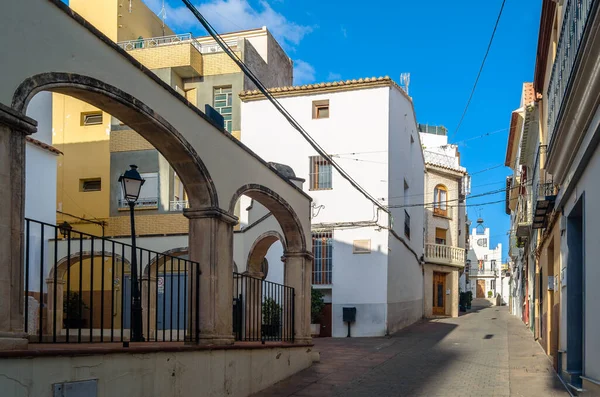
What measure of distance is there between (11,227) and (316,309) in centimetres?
1667

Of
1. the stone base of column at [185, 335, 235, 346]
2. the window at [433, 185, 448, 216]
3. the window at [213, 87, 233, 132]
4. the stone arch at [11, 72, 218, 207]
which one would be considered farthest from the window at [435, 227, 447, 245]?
the stone arch at [11, 72, 218, 207]

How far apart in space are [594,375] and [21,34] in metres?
6.66

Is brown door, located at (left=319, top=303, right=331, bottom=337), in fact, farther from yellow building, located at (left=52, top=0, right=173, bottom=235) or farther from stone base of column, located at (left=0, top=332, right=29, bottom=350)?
stone base of column, located at (left=0, top=332, right=29, bottom=350)

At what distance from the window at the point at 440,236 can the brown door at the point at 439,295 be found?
2.47 meters

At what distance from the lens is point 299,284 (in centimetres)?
1239

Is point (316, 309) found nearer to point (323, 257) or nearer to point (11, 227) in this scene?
point (323, 257)

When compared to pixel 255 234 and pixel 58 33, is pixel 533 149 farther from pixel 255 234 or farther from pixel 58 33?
pixel 58 33

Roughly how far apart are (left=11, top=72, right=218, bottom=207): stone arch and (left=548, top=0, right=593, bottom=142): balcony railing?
4.63m

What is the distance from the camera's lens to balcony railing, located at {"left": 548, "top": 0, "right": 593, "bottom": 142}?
7328 millimetres

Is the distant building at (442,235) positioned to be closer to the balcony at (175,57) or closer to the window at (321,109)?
the window at (321,109)

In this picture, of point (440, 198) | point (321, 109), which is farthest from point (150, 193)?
point (440, 198)

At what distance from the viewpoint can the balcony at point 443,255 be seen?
3114cm

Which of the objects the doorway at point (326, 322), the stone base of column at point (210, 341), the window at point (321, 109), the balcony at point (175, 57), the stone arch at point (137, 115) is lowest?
the doorway at point (326, 322)

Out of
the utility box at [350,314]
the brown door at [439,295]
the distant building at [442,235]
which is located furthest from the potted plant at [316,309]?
the brown door at [439,295]
